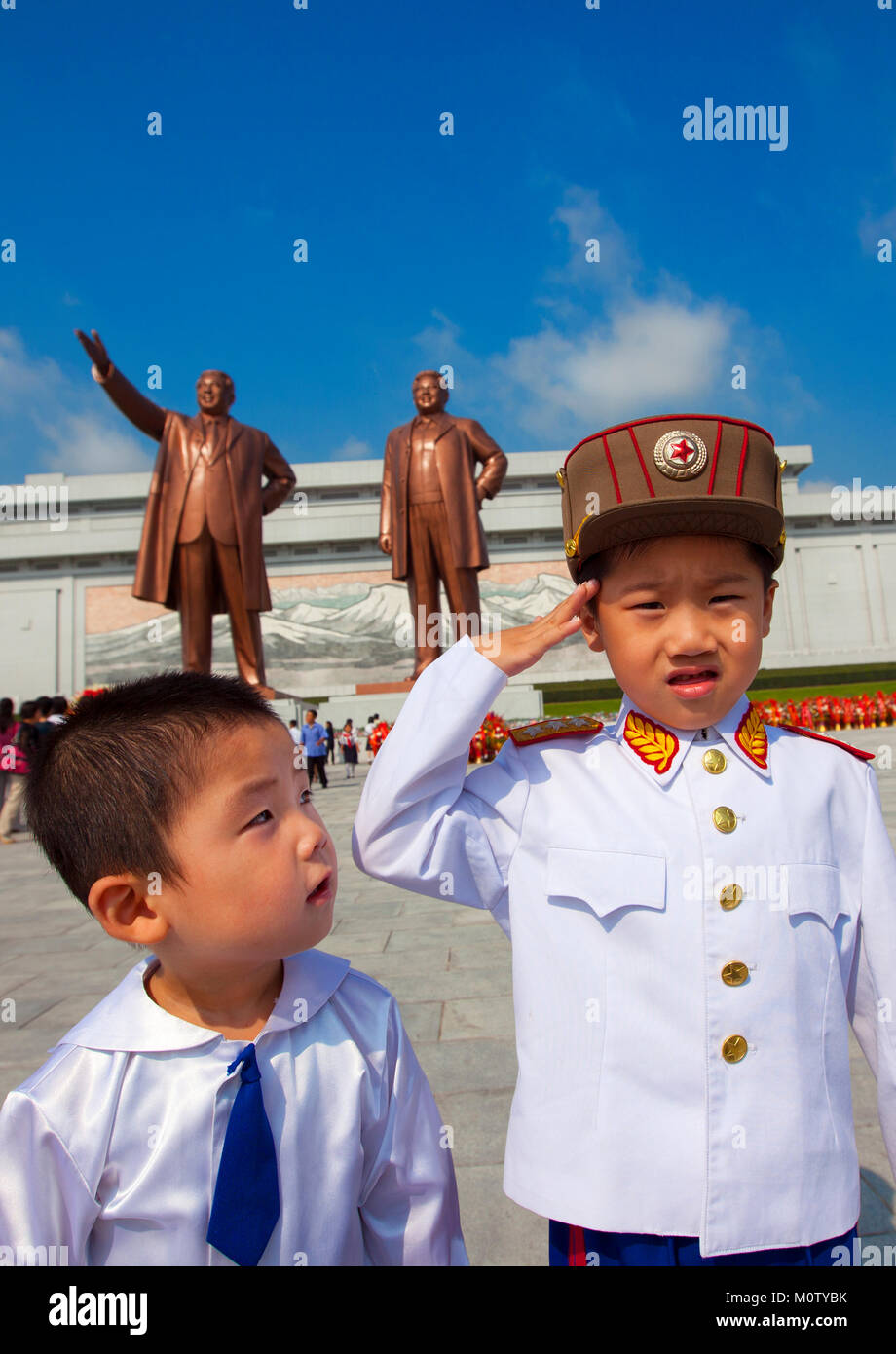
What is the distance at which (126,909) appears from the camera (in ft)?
3.44

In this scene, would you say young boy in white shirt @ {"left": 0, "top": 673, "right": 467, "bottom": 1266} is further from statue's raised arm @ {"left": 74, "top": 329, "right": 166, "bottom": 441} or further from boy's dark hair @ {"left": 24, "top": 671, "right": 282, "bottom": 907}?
statue's raised arm @ {"left": 74, "top": 329, "right": 166, "bottom": 441}

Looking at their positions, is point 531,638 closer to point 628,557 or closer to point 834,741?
point 628,557

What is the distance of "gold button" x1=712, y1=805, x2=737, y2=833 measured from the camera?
3.67 ft

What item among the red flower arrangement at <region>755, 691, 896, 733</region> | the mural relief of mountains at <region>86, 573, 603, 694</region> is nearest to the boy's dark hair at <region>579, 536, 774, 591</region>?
the red flower arrangement at <region>755, 691, 896, 733</region>

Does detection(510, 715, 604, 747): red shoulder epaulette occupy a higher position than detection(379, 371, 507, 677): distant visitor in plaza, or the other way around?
detection(379, 371, 507, 677): distant visitor in plaza

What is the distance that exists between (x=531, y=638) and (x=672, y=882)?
1.19 feet

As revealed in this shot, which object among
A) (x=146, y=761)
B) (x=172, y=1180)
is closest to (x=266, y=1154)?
(x=172, y=1180)

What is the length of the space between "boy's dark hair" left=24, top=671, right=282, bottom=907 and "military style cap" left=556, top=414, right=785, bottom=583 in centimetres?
53

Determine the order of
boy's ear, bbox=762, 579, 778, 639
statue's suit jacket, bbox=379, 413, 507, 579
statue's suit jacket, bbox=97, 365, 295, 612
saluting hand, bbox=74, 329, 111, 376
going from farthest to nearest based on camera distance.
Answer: statue's suit jacket, bbox=379, 413, 507, 579
statue's suit jacket, bbox=97, 365, 295, 612
saluting hand, bbox=74, 329, 111, 376
boy's ear, bbox=762, 579, 778, 639

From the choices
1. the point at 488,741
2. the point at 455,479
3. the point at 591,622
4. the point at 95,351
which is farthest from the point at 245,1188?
the point at 488,741

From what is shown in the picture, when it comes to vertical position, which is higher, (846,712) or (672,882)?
(846,712)

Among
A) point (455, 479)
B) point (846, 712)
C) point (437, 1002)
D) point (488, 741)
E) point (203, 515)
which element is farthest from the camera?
point (846, 712)

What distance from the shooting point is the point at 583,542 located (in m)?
1.20

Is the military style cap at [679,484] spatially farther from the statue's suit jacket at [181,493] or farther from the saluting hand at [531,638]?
the statue's suit jacket at [181,493]
